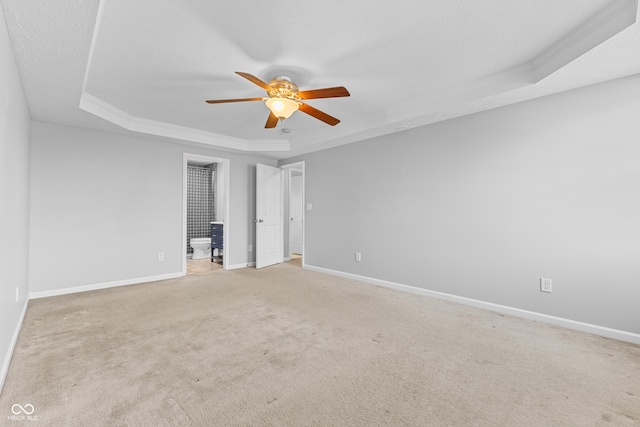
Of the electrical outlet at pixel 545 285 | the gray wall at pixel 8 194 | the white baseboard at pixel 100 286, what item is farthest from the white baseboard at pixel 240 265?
the electrical outlet at pixel 545 285

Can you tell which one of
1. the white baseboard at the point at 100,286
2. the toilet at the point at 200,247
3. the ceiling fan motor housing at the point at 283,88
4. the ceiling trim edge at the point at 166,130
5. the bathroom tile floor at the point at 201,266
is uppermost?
the ceiling trim edge at the point at 166,130

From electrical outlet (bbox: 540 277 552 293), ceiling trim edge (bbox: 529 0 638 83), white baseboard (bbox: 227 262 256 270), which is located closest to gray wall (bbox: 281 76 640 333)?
electrical outlet (bbox: 540 277 552 293)

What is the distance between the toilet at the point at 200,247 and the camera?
6241 mm

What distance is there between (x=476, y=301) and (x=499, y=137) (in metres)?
1.81

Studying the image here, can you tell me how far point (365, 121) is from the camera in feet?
12.7

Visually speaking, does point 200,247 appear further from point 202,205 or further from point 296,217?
point 296,217

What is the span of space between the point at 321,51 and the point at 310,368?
2.35m

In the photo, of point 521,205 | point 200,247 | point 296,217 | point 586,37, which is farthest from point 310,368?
point 296,217

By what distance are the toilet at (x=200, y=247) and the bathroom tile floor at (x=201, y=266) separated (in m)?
0.20

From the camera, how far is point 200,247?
20.8 ft

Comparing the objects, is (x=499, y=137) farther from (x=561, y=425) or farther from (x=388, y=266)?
(x=561, y=425)

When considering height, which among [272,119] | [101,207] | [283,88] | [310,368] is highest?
[283,88]

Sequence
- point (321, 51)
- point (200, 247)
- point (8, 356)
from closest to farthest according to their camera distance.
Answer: point (8, 356)
point (321, 51)
point (200, 247)

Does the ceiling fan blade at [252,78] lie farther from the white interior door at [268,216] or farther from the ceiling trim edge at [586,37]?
the white interior door at [268,216]
